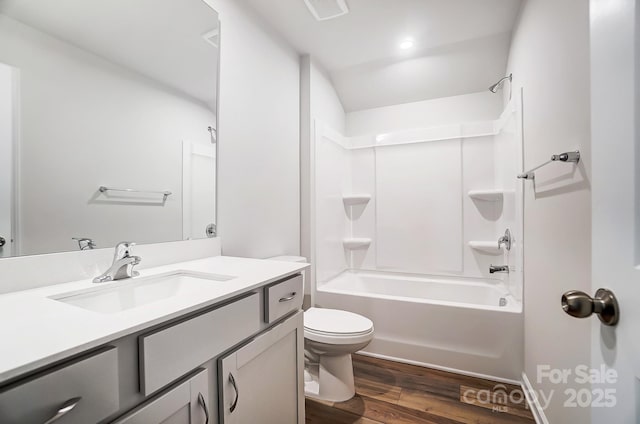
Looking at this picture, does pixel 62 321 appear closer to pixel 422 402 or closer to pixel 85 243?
pixel 85 243

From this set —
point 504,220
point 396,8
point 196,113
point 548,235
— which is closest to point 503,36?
point 396,8

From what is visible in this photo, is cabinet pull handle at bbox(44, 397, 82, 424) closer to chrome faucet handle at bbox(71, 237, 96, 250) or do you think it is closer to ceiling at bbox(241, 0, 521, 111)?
chrome faucet handle at bbox(71, 237, 96, 250)

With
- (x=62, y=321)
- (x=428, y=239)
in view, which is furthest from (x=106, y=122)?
(x=428, y=239)

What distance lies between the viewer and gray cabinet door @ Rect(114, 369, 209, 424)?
0.62 meters

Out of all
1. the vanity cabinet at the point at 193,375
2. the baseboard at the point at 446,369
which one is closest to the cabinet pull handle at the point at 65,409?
the vanity cabinet at the point at 193,375

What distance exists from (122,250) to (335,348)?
1209 millimetres

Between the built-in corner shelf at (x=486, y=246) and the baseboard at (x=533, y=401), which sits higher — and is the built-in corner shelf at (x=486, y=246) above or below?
above

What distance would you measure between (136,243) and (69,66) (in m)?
0.70

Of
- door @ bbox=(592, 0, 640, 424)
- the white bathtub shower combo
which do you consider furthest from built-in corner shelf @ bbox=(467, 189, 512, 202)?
door @ bbox=(592, 0, 640, 424)

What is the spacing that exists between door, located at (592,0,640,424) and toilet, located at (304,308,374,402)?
4.05ft

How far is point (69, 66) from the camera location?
1006 mm

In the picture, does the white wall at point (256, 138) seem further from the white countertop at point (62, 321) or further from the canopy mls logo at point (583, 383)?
the canopy mls logo at point (583, 383)

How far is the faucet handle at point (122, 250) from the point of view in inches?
41.2

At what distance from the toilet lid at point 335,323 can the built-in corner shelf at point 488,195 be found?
1.62 m
